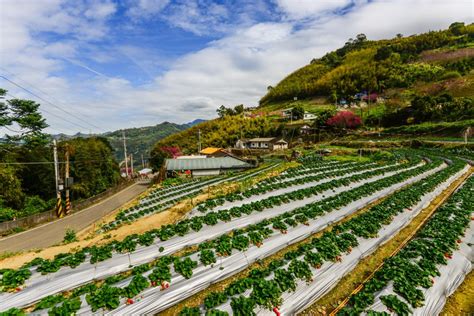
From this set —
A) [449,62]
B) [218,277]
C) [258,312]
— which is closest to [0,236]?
[218,277]

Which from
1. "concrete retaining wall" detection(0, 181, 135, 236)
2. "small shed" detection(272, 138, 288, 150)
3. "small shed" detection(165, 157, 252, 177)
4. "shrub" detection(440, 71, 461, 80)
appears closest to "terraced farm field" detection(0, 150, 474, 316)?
"concrete retaining wall" detection(0, 181, 135, 236)

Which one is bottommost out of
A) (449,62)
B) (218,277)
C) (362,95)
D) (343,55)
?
(218,277)

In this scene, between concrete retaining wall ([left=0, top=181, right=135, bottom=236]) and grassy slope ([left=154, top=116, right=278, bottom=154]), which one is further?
grassy slope ([left=154, top=116, right=278, bottom=154])

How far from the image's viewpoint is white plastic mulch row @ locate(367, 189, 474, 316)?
565 cm

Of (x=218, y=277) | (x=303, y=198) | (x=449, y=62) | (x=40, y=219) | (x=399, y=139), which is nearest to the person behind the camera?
(x=218, y=277)

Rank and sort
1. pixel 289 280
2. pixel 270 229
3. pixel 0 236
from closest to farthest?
pixel 289 280 < pixel 270 229 < pixel 0 236

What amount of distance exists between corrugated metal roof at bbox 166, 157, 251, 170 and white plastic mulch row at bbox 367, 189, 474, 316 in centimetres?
3135

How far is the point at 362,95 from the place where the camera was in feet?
261

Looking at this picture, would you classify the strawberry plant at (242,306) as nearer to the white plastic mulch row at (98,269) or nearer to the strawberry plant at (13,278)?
the white plastic mulch row at (98,269)

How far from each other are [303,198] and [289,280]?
341 inches

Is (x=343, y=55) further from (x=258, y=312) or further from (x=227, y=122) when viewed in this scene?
(x=258, y=312)

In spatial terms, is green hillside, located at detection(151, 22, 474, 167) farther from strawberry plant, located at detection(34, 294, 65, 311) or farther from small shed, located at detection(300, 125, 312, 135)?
strawberry plant, located at detection(34, 294, 65, 311)

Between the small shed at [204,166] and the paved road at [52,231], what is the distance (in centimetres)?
1021

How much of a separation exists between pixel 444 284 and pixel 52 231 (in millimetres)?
24913
